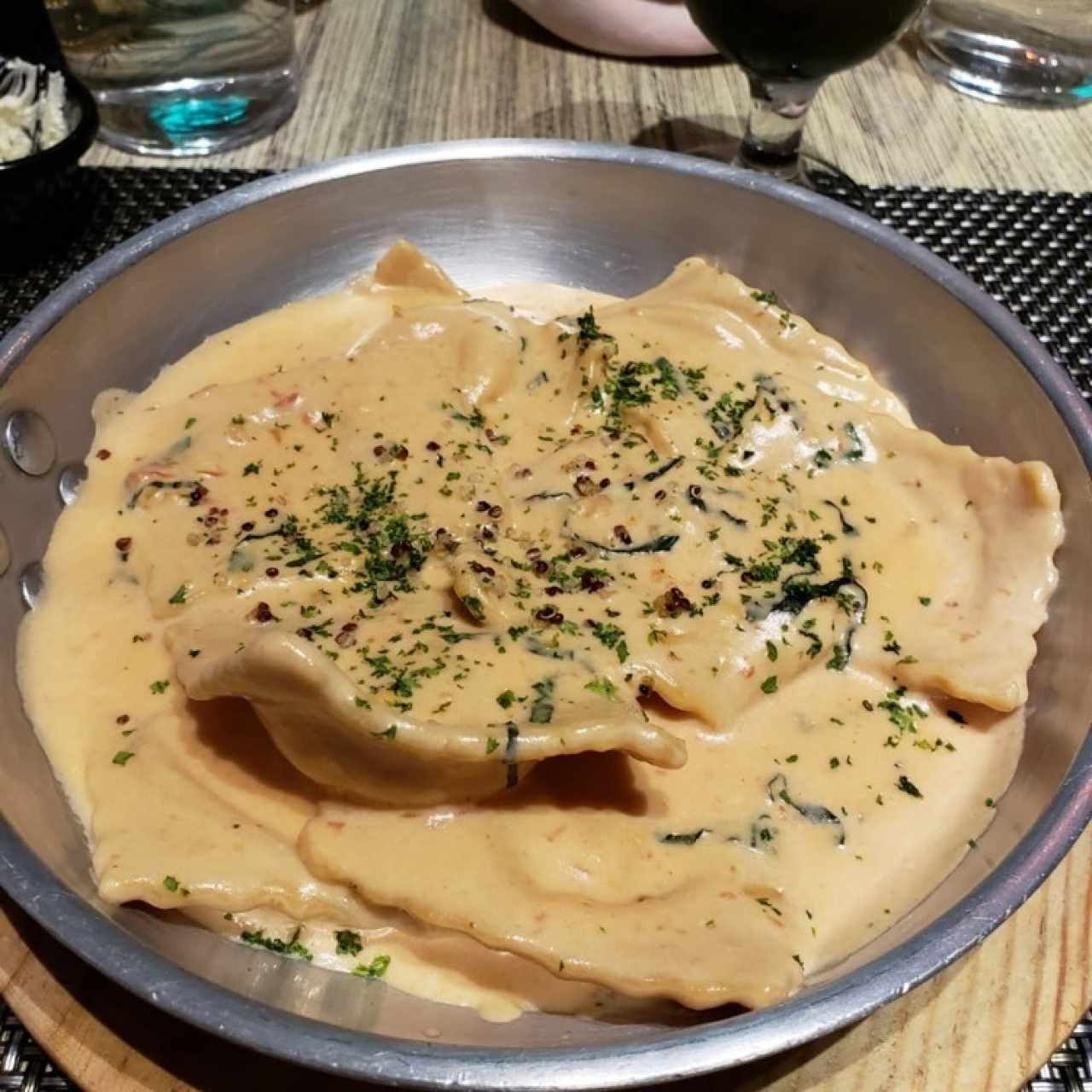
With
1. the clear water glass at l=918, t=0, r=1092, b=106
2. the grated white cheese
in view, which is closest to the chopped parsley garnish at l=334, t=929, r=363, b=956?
the grated white cheese

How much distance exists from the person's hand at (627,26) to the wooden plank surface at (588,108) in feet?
0.22

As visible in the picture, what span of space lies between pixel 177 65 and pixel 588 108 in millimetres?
1520

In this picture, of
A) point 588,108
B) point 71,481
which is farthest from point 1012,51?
point 71,481

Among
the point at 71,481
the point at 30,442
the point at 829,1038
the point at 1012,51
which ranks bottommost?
the point at 829,1038

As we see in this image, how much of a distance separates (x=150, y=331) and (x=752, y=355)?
4.95 ft

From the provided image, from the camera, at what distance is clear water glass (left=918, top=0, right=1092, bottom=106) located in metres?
4.21

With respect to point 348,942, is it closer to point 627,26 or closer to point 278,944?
point 278,944

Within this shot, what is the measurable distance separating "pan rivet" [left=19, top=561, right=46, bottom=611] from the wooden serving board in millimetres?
646

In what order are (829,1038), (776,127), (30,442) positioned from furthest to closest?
(776,127) → (30,442) → (829,1038)

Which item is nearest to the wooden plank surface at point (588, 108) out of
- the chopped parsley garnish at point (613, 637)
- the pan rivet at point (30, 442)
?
the pan rivet at point (30, 442)

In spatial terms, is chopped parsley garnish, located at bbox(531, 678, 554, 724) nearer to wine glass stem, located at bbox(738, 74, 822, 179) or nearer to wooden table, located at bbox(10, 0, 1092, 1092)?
wooden table, located at bbox(10, 0, 1092, 1092)

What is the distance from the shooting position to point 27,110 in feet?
10.7

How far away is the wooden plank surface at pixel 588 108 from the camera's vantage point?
392cm

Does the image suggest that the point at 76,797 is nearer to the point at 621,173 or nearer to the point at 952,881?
the point at 952,881
